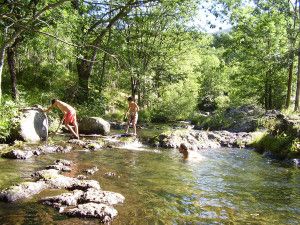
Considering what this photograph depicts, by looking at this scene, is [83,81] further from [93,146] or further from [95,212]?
[95,212]

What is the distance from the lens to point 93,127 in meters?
20.5

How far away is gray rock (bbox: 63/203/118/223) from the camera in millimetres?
6422

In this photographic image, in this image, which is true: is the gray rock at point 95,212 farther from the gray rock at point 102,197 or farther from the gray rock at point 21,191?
the gray rock at point 21,191

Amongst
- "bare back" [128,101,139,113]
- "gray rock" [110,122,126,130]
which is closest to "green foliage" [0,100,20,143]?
"bare back" [128,101,139,113]

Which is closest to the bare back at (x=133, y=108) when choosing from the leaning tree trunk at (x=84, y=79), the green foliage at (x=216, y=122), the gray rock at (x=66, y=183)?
the leaning tree trunk at (x=84, y=79)

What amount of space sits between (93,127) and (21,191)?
42.6ft

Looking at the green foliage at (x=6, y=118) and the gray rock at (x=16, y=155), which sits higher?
the green foliage at (x=6, y=118)

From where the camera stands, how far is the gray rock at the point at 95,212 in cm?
642

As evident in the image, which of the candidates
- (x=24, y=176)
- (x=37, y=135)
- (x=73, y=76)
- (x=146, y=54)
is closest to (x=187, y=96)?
(x=146, y=54)

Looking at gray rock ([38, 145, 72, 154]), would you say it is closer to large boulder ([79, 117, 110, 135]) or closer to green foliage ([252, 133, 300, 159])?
large boulder ([79, 117, 110, 135])

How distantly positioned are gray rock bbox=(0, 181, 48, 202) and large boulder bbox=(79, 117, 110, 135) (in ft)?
40.0

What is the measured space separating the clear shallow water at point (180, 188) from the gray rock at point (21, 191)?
0.24m

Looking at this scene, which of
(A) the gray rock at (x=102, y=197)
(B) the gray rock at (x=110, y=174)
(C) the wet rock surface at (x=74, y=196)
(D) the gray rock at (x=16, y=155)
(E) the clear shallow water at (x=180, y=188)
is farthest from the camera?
(D) the gray rock at (x=16, y=155)

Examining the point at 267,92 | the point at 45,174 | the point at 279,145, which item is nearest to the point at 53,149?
the point at 45,174
